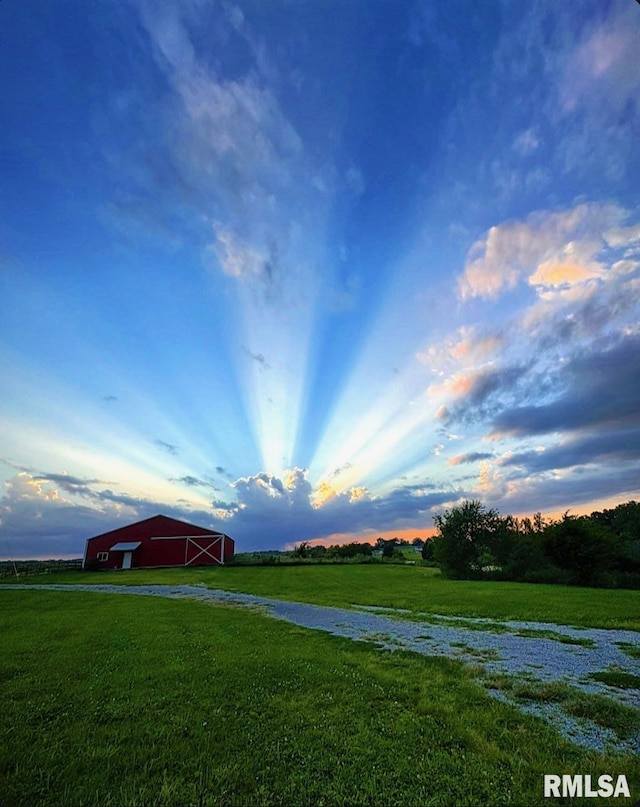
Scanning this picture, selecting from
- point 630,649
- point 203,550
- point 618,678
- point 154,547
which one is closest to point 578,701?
point 618,678

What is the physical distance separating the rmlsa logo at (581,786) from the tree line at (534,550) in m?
42.4

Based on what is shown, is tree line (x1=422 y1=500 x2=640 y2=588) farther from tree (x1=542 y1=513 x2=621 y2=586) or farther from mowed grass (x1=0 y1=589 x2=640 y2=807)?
mowed grass (x1=0 y1=589 x2=640 y2=807)

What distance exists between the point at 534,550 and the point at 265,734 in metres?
46.4

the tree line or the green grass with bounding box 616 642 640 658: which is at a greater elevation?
the tree line

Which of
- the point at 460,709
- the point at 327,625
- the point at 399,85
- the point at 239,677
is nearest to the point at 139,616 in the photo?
the point at 327,625

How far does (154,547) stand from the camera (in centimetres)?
6200

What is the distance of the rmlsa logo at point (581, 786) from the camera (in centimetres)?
475

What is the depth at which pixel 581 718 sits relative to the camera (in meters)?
6.83

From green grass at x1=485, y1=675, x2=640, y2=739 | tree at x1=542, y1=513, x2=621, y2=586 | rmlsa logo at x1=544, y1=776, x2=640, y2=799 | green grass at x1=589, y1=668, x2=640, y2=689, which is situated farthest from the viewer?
tree at x1=542, y1=513, x2=621, y2=586

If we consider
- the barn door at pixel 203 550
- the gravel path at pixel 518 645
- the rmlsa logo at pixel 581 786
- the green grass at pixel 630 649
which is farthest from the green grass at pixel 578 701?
the barn door at pixel 203 550

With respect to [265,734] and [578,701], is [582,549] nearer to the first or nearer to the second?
[578,701]

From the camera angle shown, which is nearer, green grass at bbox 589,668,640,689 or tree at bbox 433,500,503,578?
green grass at bbox 589,668,640,689

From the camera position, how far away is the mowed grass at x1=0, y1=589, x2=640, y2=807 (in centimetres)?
482

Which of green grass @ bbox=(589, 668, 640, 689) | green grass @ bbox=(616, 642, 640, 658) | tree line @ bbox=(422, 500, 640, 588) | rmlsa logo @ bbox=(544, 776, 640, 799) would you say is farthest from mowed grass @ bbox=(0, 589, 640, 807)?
tree line @ bbox=(422, 500, 640, 588)
